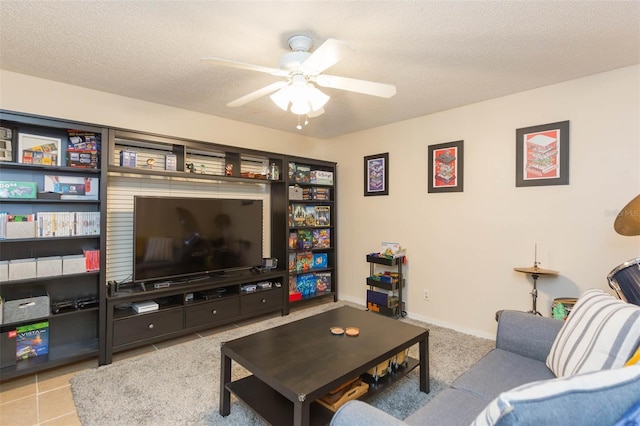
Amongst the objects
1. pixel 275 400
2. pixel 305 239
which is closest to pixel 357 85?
pixel 275 400

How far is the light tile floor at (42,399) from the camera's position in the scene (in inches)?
75.0

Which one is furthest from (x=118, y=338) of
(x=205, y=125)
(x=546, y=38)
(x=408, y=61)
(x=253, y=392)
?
(x=546, y=38)

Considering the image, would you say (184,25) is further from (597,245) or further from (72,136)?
(597,245)

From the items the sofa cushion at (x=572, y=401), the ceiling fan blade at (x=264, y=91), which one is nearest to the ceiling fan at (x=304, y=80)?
the ceiling fan blade at (x=264, y=91)

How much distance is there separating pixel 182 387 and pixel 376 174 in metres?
3.15

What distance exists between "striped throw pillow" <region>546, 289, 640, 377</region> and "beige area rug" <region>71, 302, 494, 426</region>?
958 millimetres

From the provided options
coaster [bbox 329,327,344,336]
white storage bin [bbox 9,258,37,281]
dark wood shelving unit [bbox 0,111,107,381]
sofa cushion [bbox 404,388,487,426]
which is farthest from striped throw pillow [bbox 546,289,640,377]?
white storage bin [bbox 9,258,37,281]

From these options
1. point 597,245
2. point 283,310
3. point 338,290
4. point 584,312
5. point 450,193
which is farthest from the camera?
point 338,290

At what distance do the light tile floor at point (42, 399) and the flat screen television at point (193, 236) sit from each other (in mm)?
858

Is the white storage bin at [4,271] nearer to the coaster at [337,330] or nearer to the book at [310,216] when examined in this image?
the coaster at [337,330]

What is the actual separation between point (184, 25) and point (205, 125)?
1800mm

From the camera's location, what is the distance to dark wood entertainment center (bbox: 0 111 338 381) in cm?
248

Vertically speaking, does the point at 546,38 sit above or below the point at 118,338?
above

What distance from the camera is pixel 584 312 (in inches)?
60.8
